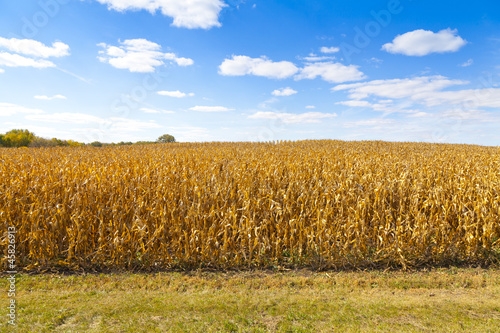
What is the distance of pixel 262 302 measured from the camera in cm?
415

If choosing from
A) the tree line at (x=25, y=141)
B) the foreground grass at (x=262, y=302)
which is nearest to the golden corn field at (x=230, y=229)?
the foreground grass at (x=262, y=302)

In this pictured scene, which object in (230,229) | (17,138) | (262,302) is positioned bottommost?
(262,302)

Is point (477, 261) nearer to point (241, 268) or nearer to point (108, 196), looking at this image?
point (241, 268)

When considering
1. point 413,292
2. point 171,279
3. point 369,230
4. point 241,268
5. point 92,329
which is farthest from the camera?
point 369,230

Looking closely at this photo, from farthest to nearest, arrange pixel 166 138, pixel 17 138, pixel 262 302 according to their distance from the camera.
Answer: pixel 166 138
pixel 17 138
pixel 262 302

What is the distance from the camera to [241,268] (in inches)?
212

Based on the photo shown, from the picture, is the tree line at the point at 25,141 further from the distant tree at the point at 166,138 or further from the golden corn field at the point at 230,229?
the golden corn field at the point at 230,229

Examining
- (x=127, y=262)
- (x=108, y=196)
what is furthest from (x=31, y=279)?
(x=108, y=196)

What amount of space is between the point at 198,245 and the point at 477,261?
5.56 meters

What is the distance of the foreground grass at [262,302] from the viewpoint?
3.67m

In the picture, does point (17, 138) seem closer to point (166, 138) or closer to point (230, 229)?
point (166, 138)

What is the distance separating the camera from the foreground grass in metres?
3.67

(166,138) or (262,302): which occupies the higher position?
(166,138)

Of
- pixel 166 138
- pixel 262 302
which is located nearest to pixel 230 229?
pixel 262 302
